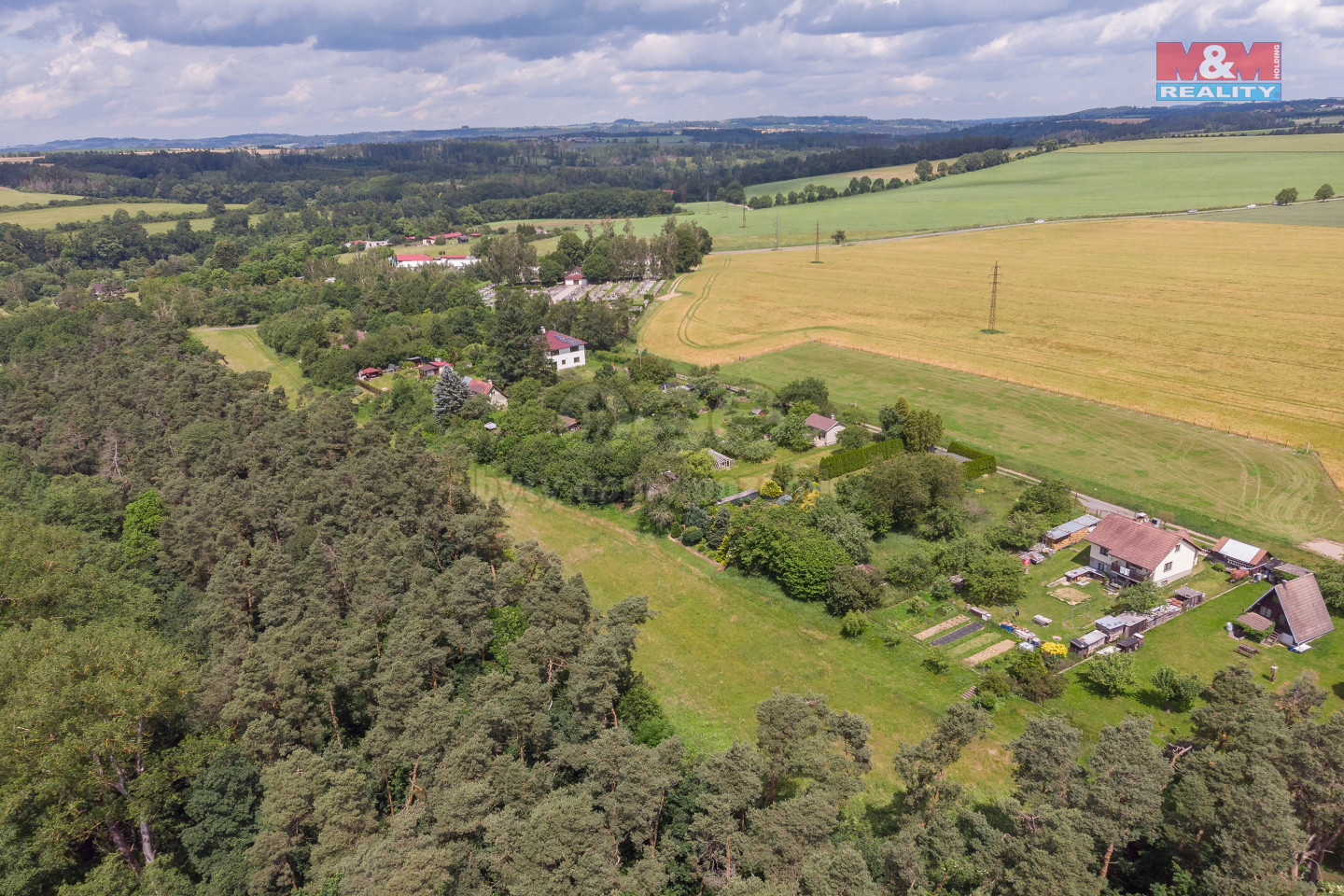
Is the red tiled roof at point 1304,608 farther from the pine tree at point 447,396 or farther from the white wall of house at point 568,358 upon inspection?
the white wall of house at point 568,358

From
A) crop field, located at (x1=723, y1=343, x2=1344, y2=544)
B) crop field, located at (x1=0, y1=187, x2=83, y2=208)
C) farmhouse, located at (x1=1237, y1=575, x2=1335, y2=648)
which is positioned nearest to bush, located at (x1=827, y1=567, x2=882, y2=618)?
farmhouse, located at (x1=1237, y1=575, x2=1335, y2=648)

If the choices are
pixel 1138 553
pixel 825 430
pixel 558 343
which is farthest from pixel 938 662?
pixel 558 343

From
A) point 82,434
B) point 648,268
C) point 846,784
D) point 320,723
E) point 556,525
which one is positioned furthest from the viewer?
point 648,268

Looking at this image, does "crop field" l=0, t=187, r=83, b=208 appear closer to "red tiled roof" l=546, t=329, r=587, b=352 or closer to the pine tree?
"red tiled roof" l=546, t=329, r=587, b=352

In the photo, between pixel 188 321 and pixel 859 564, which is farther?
pixel 188 321

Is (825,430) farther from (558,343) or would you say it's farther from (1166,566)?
(558,343)

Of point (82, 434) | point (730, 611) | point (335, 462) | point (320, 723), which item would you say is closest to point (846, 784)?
point (730, 611)

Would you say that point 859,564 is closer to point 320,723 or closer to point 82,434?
point 320,723
